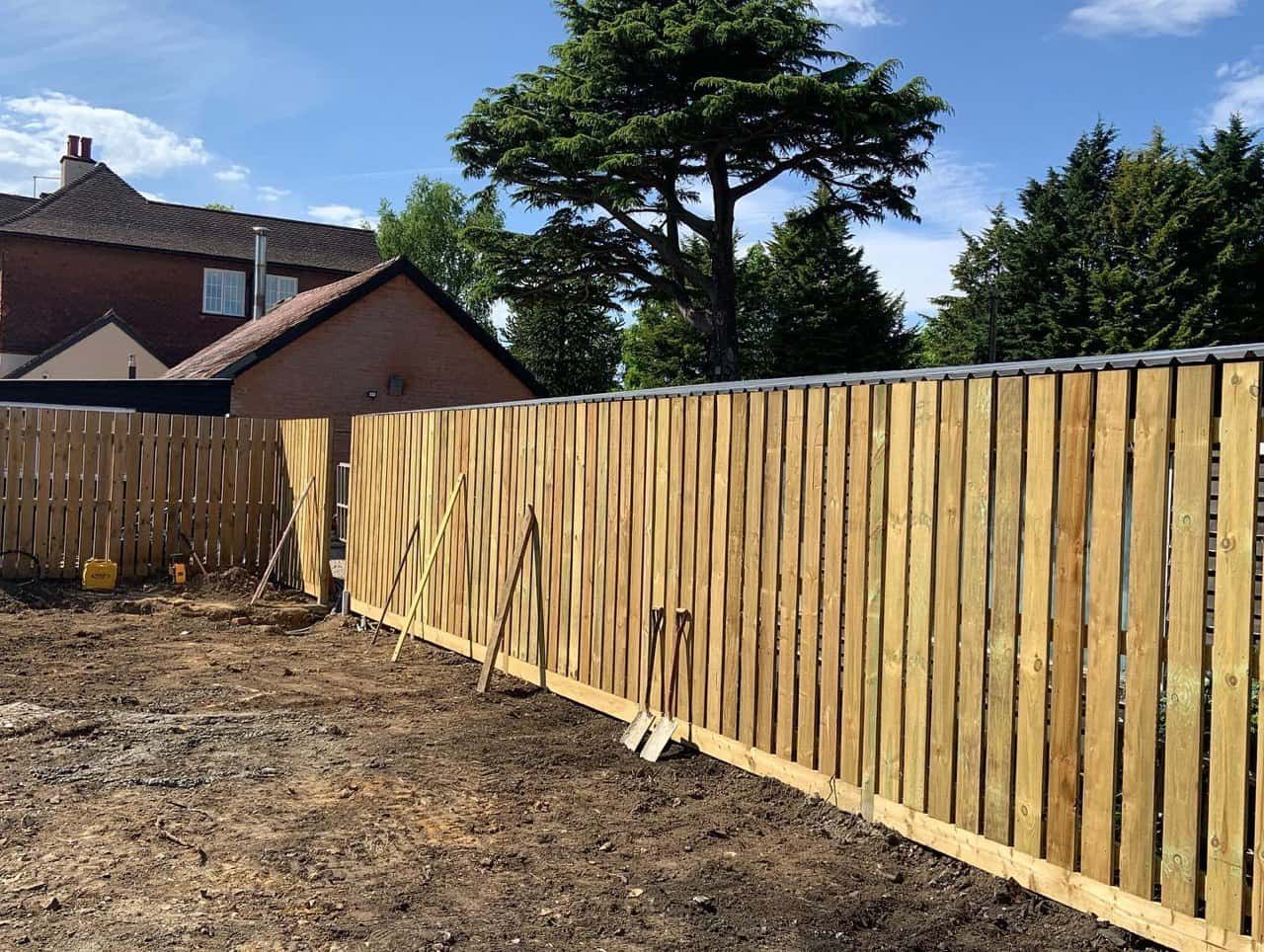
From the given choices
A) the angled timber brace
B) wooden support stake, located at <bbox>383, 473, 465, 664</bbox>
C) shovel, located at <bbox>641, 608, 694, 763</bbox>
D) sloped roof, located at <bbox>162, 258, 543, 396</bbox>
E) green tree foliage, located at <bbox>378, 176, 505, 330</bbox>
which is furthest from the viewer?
green tree foliage, located at <bbox>378, 176, 505, 330</bbox>

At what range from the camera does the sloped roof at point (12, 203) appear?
135 feet

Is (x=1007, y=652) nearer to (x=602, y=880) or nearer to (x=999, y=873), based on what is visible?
(x=999, y=873)

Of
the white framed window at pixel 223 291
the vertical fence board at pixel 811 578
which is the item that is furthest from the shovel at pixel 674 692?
the white framed window at pixel 223 291

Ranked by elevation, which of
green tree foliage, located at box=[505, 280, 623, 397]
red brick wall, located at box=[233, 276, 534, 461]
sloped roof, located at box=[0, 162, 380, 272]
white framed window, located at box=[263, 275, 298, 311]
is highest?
sloped roof, located at box=[0, 162, 380, 272]

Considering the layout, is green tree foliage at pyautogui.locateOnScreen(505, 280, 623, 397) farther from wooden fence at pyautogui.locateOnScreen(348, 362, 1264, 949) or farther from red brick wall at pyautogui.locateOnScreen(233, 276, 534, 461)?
wooden fence at pyautogui.locateOnScreen(348, 362, 1264, 949)

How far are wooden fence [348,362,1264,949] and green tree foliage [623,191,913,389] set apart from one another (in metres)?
27.6

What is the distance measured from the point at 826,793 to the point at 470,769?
191 centimetres

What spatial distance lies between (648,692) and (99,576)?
915 centimetres

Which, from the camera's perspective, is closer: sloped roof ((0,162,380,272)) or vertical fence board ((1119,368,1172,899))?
vertical fence board ((1119,368,1172,899))

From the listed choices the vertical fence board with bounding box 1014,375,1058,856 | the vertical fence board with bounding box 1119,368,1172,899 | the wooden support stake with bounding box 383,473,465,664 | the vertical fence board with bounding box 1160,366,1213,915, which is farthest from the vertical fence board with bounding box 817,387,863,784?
the wooden support stake with bounding box 383,473,465,664

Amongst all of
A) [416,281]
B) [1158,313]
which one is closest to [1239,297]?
[1158,313]

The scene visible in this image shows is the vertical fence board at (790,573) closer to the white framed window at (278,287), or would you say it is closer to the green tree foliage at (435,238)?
the white framed window at (278,287)

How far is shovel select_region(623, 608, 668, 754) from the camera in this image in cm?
631

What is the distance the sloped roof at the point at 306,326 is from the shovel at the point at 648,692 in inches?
743
